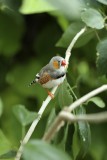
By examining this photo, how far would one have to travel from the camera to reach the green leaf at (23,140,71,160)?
53 cm

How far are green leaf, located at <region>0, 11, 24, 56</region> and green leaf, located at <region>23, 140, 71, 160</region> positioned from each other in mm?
934

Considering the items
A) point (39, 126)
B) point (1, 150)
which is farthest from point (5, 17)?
point (1, 150)

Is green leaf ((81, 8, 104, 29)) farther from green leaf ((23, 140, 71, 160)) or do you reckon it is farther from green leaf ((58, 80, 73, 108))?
green leaf ((23, 140, 71, 160))

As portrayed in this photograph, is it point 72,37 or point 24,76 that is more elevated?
point 24,76

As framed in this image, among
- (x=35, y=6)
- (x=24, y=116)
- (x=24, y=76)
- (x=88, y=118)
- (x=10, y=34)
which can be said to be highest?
(x=10, y=34)

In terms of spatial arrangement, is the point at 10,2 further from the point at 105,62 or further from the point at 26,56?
the point at 26,56

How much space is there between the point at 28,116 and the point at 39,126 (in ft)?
2.19

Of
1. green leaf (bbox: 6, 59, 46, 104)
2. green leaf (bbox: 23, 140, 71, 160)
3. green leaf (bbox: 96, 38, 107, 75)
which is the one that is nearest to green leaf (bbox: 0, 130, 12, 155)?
green leaf (bbox: 96, 38, 107, 75)

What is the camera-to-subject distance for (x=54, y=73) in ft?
2.96

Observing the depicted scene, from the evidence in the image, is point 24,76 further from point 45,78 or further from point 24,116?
point 24,116

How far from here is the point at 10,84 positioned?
157 cm

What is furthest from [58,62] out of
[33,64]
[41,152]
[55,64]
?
Answer: [33,64]

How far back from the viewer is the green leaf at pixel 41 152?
0.53 metres

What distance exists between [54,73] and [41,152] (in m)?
0.37
